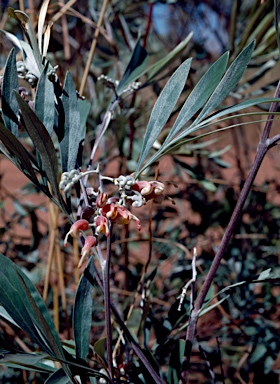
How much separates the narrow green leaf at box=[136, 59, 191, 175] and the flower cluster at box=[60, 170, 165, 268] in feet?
0.06

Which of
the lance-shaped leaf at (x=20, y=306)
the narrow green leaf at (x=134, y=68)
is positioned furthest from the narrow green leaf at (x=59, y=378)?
the narrow green leaf at (x=134, y=68)

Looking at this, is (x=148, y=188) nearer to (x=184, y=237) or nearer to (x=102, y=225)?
(x=102, y=225)

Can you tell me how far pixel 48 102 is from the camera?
0.31m

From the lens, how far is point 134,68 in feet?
1.46

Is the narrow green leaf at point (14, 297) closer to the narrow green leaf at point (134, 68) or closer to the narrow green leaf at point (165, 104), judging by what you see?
the narrow green leaf at point (165, 104)

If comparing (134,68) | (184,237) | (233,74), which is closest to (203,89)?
(233,74)

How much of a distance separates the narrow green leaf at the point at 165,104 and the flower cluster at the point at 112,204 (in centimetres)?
2

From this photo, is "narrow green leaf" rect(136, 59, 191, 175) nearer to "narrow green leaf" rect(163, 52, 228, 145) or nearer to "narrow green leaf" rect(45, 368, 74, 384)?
"narrow green leaf" rect(163, 52, 228, 145)

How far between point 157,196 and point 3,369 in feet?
1.83

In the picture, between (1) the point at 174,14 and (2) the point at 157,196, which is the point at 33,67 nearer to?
(2) the point at 157,196

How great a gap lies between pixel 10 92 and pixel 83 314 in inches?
5.9

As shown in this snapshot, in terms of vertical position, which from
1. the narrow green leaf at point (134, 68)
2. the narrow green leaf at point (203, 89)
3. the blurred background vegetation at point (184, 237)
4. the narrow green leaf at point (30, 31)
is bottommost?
the blurred background vegetation at point (184, 237)

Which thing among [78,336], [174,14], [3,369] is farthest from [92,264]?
[174,14]

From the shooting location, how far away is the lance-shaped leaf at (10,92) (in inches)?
12.1
